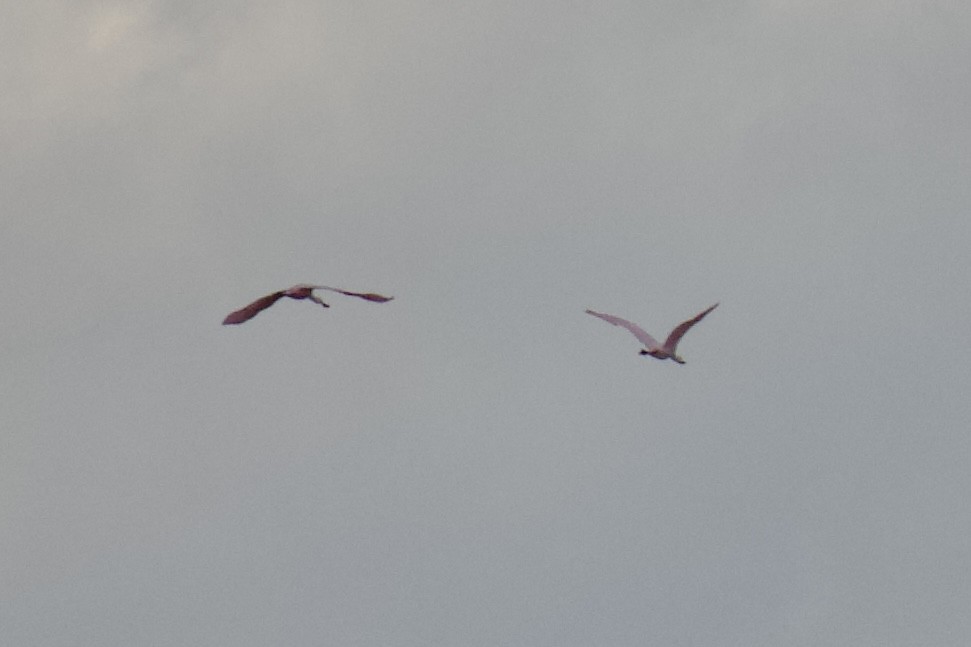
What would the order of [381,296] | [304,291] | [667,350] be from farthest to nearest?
[667,350]
[304,291]
[381,296]

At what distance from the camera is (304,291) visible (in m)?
88.5

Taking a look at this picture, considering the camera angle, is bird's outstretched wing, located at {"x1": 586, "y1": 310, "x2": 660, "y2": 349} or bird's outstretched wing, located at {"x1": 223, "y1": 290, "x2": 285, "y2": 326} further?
bird's outstretched wing, located at {"x1": 586, "y1": 310, "x2": 660, "y2": 349}

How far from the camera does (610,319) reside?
3757 inches

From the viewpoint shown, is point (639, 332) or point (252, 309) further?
point (639, 332)

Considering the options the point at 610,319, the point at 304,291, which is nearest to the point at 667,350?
the point at 610,319

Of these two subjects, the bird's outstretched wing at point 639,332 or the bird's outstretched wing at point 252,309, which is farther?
the bird's outstretched wing at point 639,332

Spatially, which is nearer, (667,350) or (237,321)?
(237,321)

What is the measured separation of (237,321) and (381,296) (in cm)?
756

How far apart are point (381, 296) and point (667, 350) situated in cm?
1797

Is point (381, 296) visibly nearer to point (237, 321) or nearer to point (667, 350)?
point (237, 321)

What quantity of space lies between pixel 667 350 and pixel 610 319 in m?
2.62

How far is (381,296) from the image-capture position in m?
81.3

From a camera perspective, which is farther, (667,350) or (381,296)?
(667,350)

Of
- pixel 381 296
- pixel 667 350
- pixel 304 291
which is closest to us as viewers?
pixel 381 296
